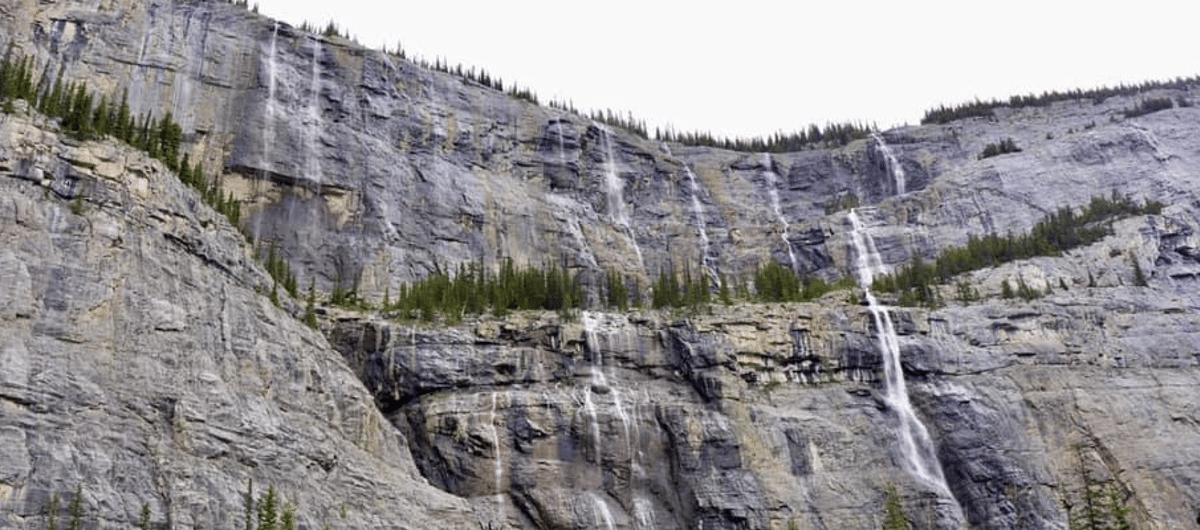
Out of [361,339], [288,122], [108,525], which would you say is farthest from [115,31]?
[108,525]

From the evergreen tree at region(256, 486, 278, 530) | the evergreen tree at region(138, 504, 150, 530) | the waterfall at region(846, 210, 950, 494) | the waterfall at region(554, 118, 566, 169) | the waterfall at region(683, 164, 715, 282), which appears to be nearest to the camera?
the evergreen tree at region(138, 504, 150, 530)

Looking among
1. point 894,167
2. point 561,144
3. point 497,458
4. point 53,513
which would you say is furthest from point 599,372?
point 894,167

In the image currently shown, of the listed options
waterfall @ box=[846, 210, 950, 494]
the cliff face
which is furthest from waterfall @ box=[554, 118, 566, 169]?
waterfall @ box=[846, 210, 950, 494]

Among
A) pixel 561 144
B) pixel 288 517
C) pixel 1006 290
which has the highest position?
pixel 561 144

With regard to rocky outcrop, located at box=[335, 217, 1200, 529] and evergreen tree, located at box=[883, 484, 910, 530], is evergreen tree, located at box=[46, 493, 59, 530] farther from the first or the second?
evergreen tree, located at box=[883, 484, 910, 530]

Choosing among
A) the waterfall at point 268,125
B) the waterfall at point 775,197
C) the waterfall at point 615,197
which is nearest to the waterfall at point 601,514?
the waterfall at point 268,125

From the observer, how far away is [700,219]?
89.8 meters

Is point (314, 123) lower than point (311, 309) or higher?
higher

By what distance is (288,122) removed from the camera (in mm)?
73062

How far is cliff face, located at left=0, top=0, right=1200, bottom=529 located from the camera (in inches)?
1677

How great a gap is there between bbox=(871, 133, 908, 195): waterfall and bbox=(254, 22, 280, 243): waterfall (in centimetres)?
5548

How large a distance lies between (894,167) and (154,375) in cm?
7190

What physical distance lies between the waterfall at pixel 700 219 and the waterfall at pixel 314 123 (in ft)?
108

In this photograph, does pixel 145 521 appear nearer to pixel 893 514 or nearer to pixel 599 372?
pixel 599 372
